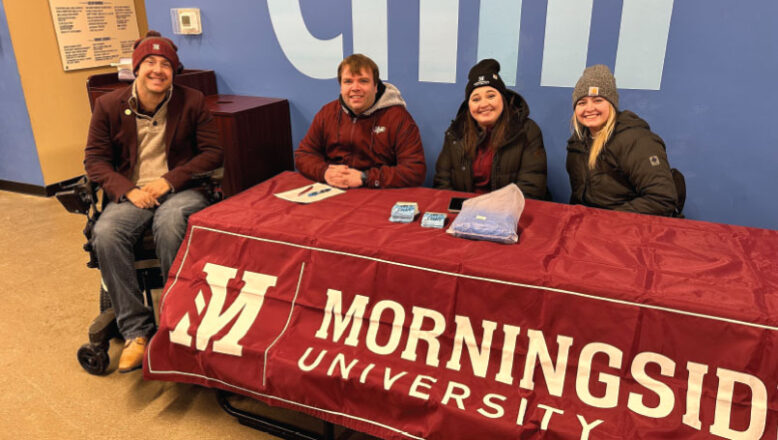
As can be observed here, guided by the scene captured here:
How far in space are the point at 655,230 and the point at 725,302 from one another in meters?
0.49

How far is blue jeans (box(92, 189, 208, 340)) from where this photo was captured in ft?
6.70

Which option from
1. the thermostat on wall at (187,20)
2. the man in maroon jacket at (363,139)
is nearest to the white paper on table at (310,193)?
the man in maroon jacket at (363,139)

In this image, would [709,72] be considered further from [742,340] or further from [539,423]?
[539,423]

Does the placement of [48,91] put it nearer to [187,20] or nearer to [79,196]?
[187,20]

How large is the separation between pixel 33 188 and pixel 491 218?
428 cm

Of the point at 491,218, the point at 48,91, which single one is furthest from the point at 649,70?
the point at 48,91

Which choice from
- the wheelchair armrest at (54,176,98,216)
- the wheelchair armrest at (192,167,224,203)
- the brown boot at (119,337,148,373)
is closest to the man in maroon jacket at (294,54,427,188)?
the wheelchair armrest at (192,167,224,203)

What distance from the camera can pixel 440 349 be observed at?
5.19 feet

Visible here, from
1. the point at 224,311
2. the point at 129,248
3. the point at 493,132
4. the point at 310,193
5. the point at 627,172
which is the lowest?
the point at 224,311

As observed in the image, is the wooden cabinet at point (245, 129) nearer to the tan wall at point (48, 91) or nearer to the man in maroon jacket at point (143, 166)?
the man in maroon jacket at point (143, 166)

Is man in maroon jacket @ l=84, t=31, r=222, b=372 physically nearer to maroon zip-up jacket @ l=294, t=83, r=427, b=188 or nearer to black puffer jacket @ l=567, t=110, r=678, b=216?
maroon zip-up jacket @ l=294, t=83, r=427, b=188

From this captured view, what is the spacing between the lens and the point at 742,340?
1.31m

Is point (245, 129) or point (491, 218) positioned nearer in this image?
point (491, 218)

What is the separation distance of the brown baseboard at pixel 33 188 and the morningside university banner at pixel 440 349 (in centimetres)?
325
